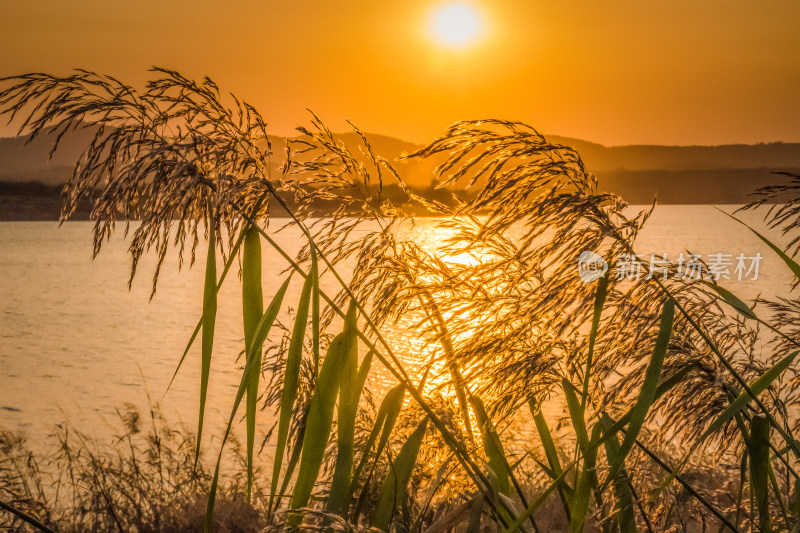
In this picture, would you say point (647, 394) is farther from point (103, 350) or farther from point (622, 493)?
point (103, 350)

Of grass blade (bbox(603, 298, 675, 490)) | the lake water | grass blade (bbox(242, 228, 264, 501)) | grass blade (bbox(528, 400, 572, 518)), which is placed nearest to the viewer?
grass blade (bbox(603, 298, 675, 490))

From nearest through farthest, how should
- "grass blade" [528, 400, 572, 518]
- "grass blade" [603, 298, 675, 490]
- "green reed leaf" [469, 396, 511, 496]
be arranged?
"grass blade" [603, 298, 675, 490], "green reed leaf" [469, 396, 511, 496], "grass blade" [528, 400, 572, 518]

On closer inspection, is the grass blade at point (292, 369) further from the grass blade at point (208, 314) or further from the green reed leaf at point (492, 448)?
the green reed leaf at point (492, 448)

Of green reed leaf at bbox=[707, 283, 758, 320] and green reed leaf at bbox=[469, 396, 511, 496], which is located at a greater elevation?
green reed leaf at bbox=[707, 283, 758, 320]

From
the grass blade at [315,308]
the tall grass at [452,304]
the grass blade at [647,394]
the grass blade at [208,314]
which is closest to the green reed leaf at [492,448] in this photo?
the tall grass at [452,304]

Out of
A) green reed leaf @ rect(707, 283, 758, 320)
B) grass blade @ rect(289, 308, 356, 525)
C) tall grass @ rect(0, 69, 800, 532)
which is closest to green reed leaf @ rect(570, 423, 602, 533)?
tall grass @ rect(0, 69, 800, 532)

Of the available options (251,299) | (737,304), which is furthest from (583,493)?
(251,299)

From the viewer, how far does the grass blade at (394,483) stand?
1644 mm

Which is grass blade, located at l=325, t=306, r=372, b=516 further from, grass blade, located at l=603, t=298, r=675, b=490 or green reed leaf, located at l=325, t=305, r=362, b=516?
grass blade, located at l=603, t=298, r=675, b=490

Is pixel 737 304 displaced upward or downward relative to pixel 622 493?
upward

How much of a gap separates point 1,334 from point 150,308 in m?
7.80

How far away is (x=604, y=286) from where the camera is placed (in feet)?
5.39

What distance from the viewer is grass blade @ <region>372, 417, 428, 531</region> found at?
5.39ft

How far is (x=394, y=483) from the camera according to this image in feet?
5.46
